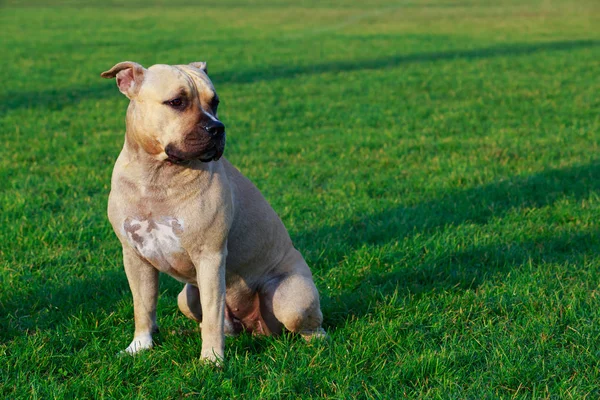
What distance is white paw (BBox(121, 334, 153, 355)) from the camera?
4.00m

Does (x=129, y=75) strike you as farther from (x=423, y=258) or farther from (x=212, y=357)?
(x=423, y=258)

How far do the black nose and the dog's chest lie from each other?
0.49 m


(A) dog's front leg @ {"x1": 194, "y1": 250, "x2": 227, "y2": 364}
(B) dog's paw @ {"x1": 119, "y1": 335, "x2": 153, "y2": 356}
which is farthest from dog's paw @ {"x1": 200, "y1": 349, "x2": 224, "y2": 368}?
(B) dog's paw @ {"x1": 119, "y1": 335, "x2": 153, "y2": 356}

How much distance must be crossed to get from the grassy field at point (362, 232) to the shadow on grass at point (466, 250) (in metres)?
0.02

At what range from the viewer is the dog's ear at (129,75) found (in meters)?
3.62

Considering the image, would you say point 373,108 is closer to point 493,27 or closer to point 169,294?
point 169,294

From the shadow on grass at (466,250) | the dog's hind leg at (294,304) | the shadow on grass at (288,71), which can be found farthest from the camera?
the shadow on grass at (288,71)

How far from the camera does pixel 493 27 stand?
2702cm

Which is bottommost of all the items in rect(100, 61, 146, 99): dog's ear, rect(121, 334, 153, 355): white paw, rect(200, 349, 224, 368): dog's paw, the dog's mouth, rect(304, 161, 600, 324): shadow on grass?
rect(304, 161, 600, 324): shadow on grass

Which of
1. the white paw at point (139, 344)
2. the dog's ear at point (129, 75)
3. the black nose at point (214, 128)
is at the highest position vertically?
the dog's ear at point (129, 75)

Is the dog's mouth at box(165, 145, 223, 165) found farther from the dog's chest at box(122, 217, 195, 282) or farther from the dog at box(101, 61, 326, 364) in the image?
the dog's chest at box(122, 217, 195, 282)

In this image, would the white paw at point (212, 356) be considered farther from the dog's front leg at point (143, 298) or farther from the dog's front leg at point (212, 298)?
the dog's front leg at point (143, 298)

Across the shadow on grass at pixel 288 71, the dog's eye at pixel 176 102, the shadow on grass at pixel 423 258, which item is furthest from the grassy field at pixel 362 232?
the dog's eye at pixel 176 102

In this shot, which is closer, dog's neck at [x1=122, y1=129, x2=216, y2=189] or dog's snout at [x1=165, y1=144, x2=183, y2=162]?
dog's snout at [x1=165, y1=144, x2=183, y2=162]
